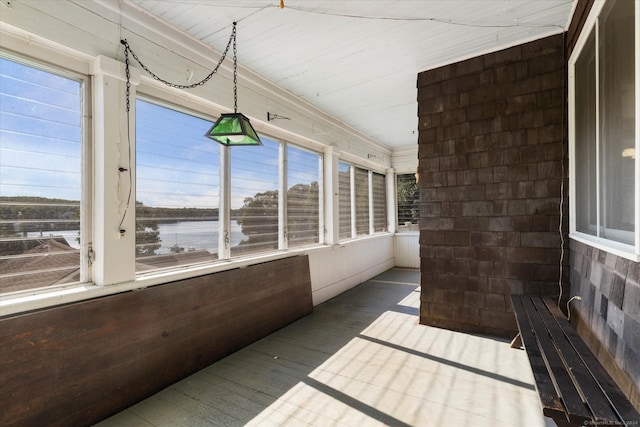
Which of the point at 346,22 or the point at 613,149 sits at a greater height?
the point at 346,22

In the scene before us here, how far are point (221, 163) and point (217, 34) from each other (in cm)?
126

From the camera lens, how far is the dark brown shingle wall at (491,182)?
3.21 metres

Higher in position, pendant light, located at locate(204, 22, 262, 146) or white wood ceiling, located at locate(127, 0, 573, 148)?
white wood ceiling, located at locate(127, 0, 573, 148)

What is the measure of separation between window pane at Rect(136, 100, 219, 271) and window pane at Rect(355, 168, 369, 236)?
3896mm

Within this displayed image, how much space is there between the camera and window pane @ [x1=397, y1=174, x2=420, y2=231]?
8109mm

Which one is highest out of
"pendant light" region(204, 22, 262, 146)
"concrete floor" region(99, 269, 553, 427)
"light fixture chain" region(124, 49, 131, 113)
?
"light fixture chain" region(124, 49, 131, 113)

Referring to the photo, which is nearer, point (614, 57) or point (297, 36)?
point (614, 57)

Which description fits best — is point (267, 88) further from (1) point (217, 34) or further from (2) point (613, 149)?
(2) point (613, 149)

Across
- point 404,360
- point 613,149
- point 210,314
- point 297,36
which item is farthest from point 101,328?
point 613,149

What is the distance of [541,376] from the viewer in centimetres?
173

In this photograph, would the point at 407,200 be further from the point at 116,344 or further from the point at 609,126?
the point at 116,344

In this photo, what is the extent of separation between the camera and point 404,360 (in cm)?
300

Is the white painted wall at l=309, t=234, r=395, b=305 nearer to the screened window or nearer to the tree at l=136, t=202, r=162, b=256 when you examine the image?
the screened window

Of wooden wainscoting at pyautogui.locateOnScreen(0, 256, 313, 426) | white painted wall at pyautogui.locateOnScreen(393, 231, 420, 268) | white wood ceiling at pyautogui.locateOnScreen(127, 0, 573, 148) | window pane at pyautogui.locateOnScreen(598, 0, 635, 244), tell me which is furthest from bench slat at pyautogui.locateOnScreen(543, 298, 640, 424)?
white painted wall at pyautogui.locateOnScreen(393, 231, 420, 268)
